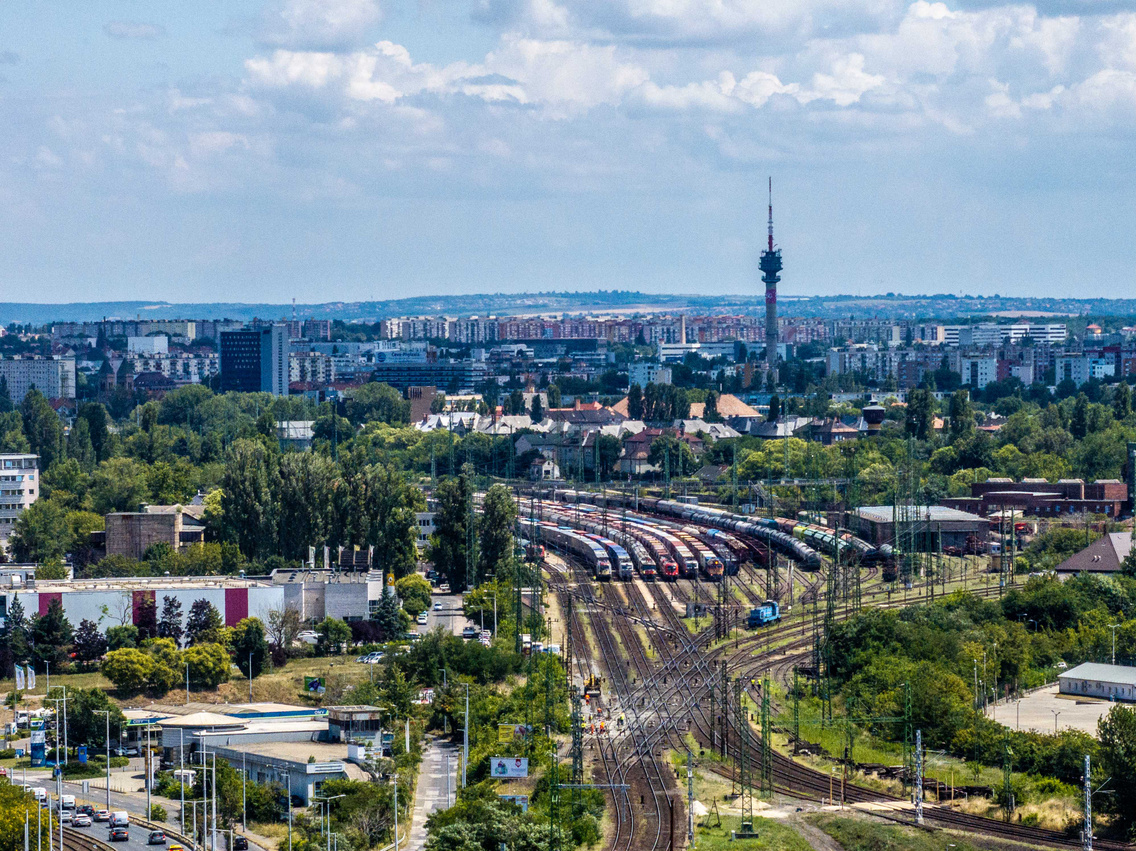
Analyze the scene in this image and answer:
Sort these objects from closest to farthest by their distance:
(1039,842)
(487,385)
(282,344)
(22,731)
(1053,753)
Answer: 1. (1039,842)
2. (1053,753)
3. (22,731)
4. (487,385)
5. (282,344)

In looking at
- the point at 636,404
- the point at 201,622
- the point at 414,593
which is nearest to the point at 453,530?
the point at 414,593

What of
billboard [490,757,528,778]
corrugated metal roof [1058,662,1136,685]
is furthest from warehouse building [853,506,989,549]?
billboard [490,757,528,778]

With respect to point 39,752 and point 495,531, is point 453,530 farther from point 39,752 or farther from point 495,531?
point 39,752

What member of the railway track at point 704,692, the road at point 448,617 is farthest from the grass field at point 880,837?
the road at point 448,617

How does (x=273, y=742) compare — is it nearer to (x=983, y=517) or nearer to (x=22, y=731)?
(x=22, y=731)

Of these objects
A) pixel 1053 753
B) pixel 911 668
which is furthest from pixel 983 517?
pixel 1053 753
